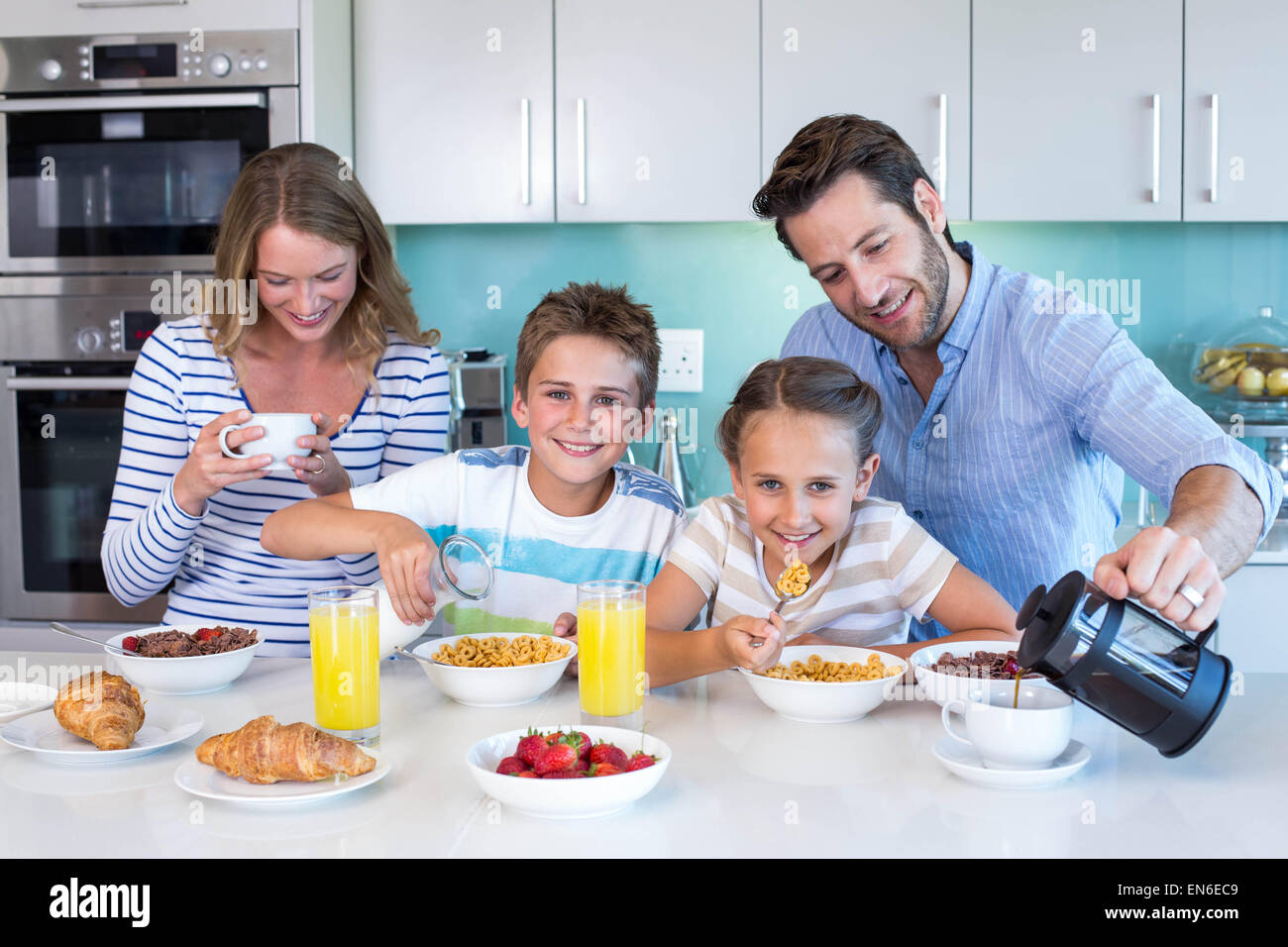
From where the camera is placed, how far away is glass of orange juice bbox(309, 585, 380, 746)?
114 cm

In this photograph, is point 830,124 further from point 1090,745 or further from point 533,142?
point 533,142

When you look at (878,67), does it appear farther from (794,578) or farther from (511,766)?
(511,766)

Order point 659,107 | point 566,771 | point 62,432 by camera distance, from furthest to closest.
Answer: point 659,107 → point 62,432 → point 566,771

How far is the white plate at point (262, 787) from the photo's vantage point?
0.97 meters

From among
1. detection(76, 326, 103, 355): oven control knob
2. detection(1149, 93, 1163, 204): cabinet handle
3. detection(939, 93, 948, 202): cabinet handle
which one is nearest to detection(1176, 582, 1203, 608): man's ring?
detection(939, 93, 948, 202): cabinet handle

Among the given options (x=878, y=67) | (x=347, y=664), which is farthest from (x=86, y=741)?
(x=878, y=67)

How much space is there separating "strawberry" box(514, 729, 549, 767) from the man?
0.88 meters

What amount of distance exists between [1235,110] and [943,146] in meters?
0.71

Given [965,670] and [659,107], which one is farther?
[659,107]

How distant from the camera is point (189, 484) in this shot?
1.62 metres

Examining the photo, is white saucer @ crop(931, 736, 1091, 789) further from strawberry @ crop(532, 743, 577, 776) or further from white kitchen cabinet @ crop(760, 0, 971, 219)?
white kitchen cabinet @ crop(760, 0, 971, 219)

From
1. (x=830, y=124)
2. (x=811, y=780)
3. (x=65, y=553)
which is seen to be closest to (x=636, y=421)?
(x=830, y=124)

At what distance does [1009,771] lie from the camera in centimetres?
102
